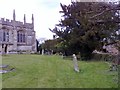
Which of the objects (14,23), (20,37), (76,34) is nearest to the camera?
(76,34)

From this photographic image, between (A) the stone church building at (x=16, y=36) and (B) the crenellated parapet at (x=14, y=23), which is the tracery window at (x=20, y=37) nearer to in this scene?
(A) the stone church building at (x=16, y=36)

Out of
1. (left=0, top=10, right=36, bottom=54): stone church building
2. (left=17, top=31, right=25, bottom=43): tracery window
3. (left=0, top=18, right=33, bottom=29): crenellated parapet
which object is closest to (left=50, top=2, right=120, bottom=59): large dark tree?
(left=0, top=10, right=36, bottom=54): stone church building

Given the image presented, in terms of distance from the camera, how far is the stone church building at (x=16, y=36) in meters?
73.6

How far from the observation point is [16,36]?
255ft

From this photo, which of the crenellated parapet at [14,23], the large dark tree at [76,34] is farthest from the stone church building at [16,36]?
the large dark tree at [76,34]

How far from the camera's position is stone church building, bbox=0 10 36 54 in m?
73.6

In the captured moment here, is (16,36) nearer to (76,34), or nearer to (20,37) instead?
(20,37)

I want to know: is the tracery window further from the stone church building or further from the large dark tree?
the large dark tree

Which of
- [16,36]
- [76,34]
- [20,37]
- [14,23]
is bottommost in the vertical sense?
[76,34]

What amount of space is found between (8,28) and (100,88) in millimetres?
68475

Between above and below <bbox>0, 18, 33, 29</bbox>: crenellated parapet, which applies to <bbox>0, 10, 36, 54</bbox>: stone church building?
below

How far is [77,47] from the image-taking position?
2945 cm

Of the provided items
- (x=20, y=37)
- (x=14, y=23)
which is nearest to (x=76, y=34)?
(x=14, y=23)

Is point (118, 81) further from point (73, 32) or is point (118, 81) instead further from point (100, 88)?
point (73, 32)
